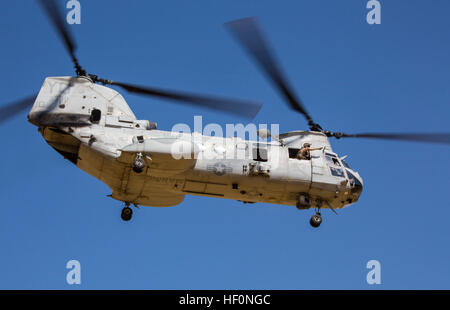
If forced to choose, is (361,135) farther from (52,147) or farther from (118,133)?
(52,147)

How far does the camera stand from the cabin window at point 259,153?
22328 mm

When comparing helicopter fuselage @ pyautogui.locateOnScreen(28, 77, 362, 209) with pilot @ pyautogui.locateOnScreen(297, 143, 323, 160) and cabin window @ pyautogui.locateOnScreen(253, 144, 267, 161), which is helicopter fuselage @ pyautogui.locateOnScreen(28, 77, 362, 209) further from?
pilot @ pyautogui.locateOnScreen(297, 143, 323, 160)

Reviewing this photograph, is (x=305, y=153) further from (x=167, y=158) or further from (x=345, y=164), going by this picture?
(x=167, y=158)

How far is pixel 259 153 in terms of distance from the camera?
22.4 metres

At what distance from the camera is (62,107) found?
69.8 ft

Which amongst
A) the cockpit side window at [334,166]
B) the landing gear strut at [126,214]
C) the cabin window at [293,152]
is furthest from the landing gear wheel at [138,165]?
the cockpit side window at [334,166]

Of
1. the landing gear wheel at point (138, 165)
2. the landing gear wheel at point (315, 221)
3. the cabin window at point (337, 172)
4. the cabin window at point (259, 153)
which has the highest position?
the cabin window at point (259, 153)

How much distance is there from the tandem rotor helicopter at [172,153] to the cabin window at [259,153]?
40 mm

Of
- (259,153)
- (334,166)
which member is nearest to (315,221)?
(334,166)

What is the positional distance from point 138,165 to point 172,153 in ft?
3.88

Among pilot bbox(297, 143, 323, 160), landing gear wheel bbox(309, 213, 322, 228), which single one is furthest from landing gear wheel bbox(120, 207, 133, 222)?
landing gear wheel bbox(309, 213, 322, 228)

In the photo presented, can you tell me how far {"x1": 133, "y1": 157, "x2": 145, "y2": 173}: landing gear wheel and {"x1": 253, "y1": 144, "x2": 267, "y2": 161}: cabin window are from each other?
4.42 meters

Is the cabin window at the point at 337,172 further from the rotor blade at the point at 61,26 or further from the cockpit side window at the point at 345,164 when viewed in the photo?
the rotor blade at the point at 61,26
